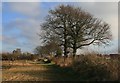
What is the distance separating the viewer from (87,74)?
63.3 ft

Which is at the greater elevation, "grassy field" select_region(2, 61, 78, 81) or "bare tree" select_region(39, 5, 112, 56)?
"bare tree" select_region(39, 5, 112, 56)

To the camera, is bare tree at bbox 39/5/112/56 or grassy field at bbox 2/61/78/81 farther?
bare tree at bbox 39/5/112/56

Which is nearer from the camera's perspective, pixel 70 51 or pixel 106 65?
pixel 106 65

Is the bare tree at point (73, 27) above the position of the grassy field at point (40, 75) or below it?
above

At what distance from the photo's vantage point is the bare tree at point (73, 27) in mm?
50562

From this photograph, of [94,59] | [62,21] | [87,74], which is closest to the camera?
[87,74]

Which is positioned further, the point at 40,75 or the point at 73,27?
the point at 73,27

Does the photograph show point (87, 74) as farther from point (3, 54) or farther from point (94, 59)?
point (3, 54)

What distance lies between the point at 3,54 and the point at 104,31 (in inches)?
1371

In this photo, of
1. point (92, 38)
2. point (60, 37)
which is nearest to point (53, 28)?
point (60, 37)

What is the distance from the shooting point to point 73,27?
51.1 metres

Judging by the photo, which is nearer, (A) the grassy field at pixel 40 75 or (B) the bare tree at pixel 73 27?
(A) the grassy field at pixel 40 75

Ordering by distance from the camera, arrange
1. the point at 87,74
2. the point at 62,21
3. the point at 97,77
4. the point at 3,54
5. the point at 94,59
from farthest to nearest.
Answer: the point at 3,54 → the point at 62,21 → the point at 94,59 → the point at 87,74 → the point at 97,77

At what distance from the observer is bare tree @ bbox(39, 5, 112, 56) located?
5056cm
